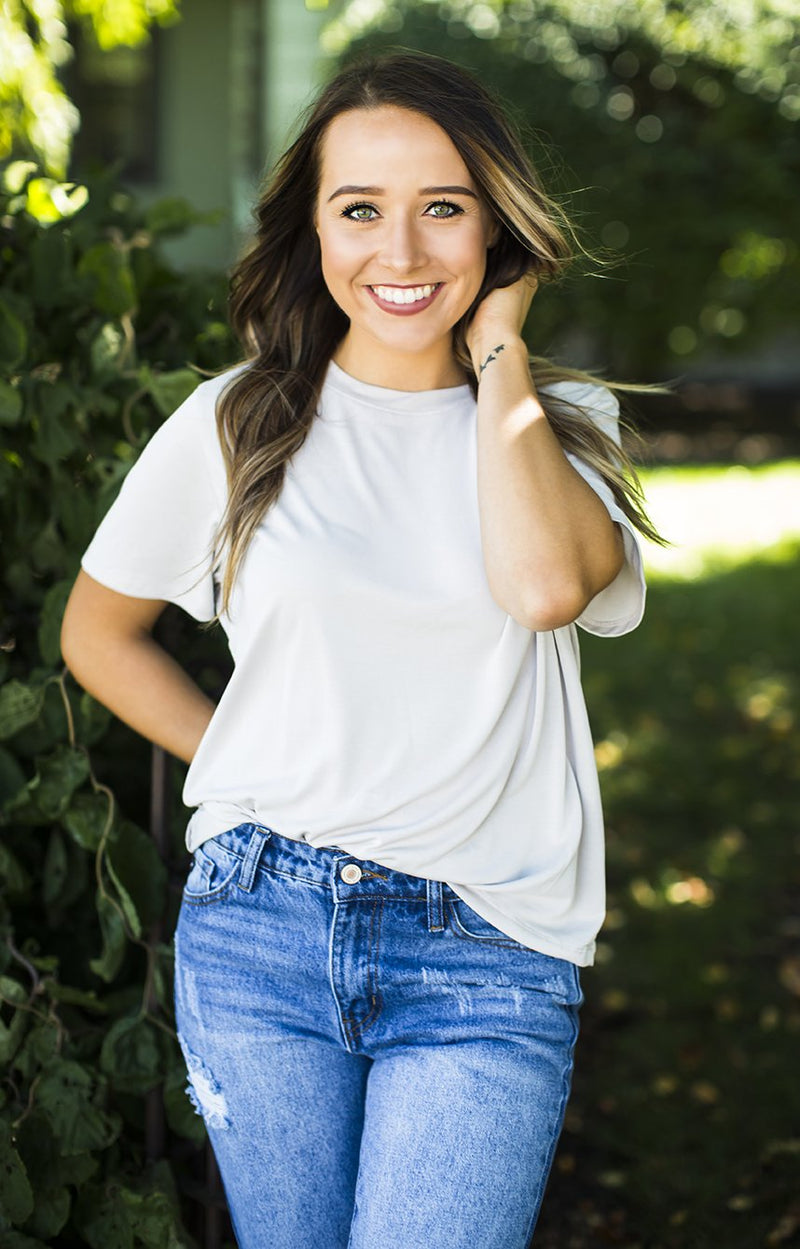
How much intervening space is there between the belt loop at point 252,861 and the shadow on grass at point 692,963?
1.86m

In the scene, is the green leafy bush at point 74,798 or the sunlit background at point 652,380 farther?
the sunlit background at point 652,380

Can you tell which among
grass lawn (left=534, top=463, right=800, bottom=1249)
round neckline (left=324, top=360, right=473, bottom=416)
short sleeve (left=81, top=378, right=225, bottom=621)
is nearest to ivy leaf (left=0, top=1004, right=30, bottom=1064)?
short sleeve (left=81, top=378, right=225, bottom=621)

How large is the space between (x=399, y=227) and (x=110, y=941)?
1.31 meters

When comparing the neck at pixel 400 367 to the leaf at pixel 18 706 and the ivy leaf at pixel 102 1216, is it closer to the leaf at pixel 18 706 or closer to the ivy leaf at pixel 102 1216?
the leaf at pixel 18 706

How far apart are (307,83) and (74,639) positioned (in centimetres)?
833

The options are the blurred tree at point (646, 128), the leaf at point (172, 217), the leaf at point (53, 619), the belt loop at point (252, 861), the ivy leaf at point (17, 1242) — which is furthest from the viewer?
the blurred tree at point (646, 128)

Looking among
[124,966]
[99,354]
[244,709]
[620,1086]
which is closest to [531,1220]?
[244,709]

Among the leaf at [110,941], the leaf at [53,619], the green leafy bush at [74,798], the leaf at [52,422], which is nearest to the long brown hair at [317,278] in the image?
the green leafy bush at [74,798]

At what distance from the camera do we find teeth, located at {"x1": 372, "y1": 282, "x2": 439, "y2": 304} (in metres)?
2.12

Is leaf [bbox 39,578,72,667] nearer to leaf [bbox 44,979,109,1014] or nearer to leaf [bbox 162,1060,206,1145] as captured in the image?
leaf [bbox 44,979,109,1014]

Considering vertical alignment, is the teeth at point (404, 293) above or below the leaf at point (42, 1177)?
above

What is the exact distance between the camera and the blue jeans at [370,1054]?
6.31ft

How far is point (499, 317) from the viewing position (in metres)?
2.24

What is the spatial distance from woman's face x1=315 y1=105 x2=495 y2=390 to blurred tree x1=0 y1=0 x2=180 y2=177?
1.24 meters
